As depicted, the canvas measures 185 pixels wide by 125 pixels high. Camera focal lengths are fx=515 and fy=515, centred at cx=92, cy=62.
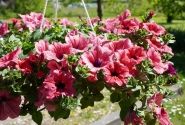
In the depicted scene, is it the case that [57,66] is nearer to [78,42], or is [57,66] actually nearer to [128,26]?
[78,42]

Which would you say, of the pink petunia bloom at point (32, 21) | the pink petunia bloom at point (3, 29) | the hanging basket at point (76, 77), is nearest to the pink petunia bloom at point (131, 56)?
the hanging basket at point (76, 77)

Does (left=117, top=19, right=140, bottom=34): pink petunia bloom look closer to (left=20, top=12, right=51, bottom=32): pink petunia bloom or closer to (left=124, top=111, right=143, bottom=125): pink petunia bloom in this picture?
(left=20, top=12, right=51, bottom=32): pink petunia bloom

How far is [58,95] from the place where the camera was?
2453 millimetres

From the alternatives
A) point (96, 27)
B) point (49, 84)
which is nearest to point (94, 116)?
point (96, 27)

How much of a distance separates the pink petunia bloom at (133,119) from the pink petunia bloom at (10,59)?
684 millimetres

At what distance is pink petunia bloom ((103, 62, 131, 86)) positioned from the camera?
250 centimetres

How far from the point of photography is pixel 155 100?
2922 millimetres

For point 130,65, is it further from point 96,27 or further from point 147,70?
point 96,27

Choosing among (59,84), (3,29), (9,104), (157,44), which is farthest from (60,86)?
(3,29)

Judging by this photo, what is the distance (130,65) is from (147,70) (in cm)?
14

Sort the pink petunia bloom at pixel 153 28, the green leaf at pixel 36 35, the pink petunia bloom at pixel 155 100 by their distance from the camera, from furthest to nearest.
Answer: the pink petunia bloom at pixel 153 28
the green leaf at pixel 36 35
the pink petunia bloom at pixel 155 100

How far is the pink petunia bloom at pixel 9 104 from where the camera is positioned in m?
2.59

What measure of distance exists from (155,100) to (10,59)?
87 cm

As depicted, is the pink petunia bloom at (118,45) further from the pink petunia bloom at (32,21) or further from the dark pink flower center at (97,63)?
the pink petunia bloom at (32,21)
